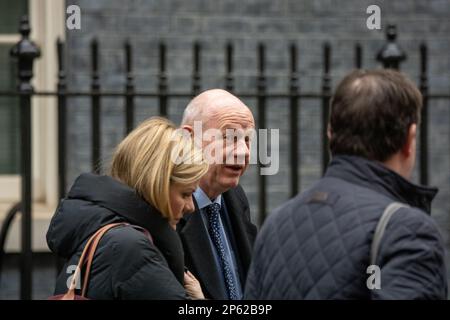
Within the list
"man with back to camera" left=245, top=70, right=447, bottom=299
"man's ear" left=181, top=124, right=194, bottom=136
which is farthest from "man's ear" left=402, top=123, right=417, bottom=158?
"man's ear" left=181, top=124, right=194, bottom=136

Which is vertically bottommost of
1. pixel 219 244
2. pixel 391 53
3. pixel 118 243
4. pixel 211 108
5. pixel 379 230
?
pixel 219 244

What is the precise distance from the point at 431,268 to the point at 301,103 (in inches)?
178

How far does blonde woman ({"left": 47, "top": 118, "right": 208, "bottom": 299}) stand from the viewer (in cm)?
327

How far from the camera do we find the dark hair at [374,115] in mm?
2846

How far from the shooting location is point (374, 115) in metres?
2.84

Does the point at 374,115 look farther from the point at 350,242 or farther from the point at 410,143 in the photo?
the point at 350,242

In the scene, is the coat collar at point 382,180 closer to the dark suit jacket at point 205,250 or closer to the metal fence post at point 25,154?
the dark suit jacket at point 205,250

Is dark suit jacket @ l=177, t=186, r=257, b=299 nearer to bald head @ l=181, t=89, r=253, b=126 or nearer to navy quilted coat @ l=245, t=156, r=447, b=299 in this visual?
bald head @ l=181, t=89, r=253, b=126

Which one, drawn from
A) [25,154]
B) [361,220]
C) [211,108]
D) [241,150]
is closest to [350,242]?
[361,220]

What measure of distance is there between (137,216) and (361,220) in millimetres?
828

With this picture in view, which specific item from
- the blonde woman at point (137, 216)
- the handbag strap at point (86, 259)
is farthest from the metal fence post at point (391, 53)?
the handbag strap at point (86, 259)

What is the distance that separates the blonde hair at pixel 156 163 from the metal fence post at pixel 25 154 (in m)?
2.47
